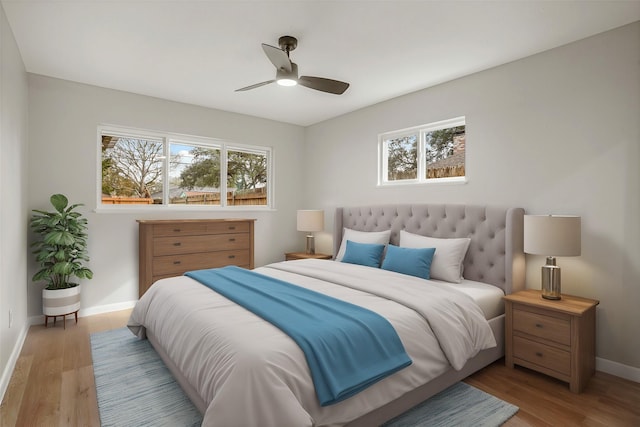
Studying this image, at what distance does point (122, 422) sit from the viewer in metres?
1.97

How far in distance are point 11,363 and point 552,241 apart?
13.6ft

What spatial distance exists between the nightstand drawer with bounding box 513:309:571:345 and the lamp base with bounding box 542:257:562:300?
20 centimetres

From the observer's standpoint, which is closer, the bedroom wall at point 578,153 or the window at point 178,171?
the bedroom wall at point 578,153

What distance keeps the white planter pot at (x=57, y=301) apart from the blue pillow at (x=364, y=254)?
2897mm

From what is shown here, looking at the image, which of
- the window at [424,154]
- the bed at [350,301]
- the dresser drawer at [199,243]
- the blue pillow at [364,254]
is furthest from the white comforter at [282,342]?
the window at [424,154]

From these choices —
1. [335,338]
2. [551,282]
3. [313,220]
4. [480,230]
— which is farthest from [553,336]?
[313,220]

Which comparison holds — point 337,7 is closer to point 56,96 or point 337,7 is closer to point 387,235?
point 387,235

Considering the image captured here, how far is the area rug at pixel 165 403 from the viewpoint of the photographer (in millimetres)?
1997

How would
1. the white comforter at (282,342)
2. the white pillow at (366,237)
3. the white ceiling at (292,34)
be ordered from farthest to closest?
the white pillow at (366,237) → the white ceiling at (292,34) → the white comforter at (282,342)

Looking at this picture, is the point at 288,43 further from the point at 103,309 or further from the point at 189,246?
the point at 103,309

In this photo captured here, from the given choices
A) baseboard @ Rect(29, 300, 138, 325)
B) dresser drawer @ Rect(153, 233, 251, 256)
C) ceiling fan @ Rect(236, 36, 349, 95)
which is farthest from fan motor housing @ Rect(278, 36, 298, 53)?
baseboard @ Rect(29, 300, 138, 325)

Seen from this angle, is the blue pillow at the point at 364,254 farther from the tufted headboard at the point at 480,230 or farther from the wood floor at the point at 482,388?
the wood floor at the point at 482,388

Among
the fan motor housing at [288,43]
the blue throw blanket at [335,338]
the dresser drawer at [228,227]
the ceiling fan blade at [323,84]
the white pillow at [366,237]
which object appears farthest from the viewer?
the dresser drawer at [228,227]

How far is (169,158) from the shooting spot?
4.54m
